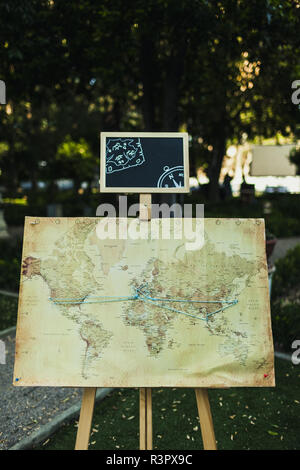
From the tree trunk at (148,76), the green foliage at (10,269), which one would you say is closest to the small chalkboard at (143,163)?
the green foliage at (10,269)

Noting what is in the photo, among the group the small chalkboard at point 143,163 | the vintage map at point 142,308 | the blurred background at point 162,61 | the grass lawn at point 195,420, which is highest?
the blurred background at point 162,61

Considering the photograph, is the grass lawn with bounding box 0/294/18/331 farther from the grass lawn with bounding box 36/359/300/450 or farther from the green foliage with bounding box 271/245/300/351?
the green foliage with bounding box 271/245/300/351

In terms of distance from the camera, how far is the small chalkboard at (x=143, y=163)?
2.85 meters

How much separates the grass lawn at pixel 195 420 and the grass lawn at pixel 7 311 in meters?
2.43

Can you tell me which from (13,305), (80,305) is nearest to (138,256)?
(80,305)

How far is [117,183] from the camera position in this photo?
286 cm

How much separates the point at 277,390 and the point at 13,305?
4367 millimetres

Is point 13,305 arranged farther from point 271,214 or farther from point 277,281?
point 271,214

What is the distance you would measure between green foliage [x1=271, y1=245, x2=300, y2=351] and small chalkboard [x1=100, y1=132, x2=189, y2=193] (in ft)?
9.82

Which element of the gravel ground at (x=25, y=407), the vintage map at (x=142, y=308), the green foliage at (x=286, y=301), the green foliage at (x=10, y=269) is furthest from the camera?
the green foliage at (x=10, y=269)

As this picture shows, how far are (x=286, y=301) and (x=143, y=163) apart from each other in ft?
17.5

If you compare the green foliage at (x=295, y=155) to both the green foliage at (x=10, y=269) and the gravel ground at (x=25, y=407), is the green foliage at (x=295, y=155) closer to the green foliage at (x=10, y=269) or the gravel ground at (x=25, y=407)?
the green foliage at (x=10, y=269)

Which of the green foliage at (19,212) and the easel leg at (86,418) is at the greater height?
the green foliage at (19,212)

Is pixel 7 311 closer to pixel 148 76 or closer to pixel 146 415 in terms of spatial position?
pixel 146 415
